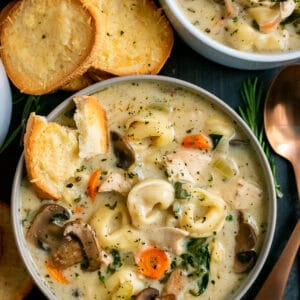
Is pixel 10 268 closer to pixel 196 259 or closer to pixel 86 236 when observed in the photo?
pixel 86 236

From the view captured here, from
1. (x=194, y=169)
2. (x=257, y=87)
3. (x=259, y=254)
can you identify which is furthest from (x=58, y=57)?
(x=259, y=254)

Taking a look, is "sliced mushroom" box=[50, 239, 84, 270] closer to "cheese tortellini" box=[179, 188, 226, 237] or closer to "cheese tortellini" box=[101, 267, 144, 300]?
"cheese tortellini" box=[101, 267, 144, 300]

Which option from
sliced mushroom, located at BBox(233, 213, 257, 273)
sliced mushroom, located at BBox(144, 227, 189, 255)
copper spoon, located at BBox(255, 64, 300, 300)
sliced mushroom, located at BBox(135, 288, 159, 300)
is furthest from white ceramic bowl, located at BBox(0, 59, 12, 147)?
copper spoon, located at BBox(255, 64, 300, 300)

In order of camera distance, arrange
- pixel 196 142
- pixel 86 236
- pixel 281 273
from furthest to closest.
Result: pixel 281 273, pixel 196 142, pixel 86 236

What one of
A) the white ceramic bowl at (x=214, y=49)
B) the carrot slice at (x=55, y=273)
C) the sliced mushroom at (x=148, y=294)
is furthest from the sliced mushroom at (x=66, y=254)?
the white ceramic bowl at (x=214, y=49)

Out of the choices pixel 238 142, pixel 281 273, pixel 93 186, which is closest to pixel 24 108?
pixel 93 186

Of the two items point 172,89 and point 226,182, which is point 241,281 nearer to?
point 226,182
